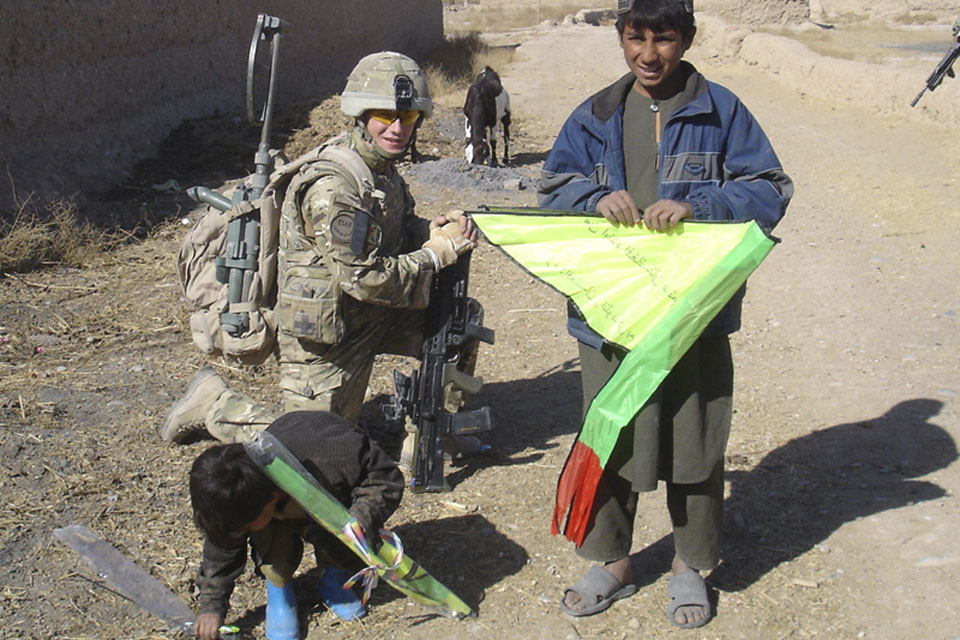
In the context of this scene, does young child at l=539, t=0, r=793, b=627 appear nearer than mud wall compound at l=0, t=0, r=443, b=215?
Yes

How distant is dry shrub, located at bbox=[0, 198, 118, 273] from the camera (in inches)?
269

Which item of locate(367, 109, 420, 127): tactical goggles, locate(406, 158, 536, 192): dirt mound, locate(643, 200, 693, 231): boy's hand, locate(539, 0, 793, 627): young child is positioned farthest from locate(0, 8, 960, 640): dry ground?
locate(406, 158, 536, 192): dirt mound

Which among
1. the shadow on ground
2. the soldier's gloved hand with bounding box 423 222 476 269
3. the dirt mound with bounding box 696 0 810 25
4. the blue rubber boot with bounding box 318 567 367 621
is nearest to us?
the blue rubber boot with bounding box 318 567 367 621

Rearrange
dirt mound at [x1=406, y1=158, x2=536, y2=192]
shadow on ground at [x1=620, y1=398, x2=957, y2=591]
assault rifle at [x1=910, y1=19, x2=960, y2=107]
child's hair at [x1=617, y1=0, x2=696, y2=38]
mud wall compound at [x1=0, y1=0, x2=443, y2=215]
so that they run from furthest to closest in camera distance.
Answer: dirt mound at [x1=406, y1=158, x2=536, y2=192], assault rifle at [x1=910, y1=19, x2=960, y2=107], mud wall compound at [x1=0, y1=0, x2=443, y2=215], shadow on ground at [x1=620, y1=398, x2=957, y2=591], child's hair at [x1=617, y1=0, x2=696, y2=38]

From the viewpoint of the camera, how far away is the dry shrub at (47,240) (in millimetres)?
6820

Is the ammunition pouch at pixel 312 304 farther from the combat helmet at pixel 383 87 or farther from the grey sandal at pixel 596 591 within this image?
the grey sandal at pixel 596 591

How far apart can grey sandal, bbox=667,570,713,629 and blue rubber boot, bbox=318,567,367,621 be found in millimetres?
1003

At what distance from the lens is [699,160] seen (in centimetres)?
Result: 281

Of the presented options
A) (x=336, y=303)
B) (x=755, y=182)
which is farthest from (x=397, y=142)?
(x=755, y=182)

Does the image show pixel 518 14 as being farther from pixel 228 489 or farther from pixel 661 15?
pixel 228 489

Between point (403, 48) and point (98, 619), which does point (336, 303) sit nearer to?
point (98, 619)

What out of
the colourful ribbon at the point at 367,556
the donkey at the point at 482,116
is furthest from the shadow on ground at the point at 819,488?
the donkey at the point at 482,116

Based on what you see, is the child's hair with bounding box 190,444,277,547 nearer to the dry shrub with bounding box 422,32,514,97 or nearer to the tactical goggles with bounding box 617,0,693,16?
the tactical goggles with bounding box 617,0,693,16

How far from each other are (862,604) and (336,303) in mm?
2114
